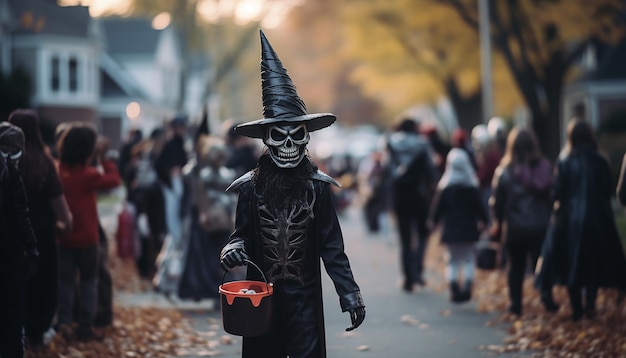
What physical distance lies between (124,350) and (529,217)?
14.2 ft

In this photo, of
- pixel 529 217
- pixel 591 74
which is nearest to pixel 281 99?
pixel 529 217

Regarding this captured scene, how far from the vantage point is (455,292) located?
12.1 m

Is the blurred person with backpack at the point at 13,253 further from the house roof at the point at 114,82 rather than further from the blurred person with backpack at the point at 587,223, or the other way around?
the house roof at the point at 114,82

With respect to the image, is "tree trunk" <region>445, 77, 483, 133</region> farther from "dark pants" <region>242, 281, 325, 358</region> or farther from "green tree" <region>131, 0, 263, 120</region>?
"dark pants" <region>242, 281, 325, 358</region>

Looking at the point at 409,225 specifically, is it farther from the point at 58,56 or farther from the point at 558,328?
the point at 58,56

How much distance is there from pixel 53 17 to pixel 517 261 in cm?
3810

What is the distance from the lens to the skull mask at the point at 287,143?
5.96 meters

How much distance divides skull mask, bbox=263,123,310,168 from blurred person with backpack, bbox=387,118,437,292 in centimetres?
740

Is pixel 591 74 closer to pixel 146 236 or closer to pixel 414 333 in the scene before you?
pixel 146 236

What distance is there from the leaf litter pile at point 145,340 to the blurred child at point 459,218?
294cm

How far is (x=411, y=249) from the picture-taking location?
13242 mm

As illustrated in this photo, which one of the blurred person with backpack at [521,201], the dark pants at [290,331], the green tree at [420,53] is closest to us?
the dark pants at [290,331]

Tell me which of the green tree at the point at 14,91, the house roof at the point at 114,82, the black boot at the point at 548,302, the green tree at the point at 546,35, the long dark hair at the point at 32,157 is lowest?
the black boot at the point at 548,302

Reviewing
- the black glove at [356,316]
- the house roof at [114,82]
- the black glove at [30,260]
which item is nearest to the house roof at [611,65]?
the house roof at [114,82]
